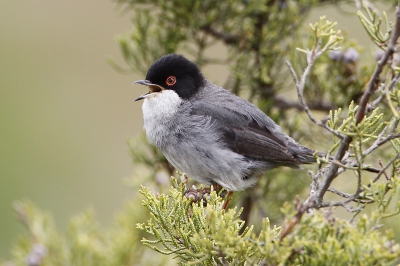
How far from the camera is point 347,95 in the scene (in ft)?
12.3

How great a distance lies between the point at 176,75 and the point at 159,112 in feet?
1.00

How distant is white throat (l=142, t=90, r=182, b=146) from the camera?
11.7ft

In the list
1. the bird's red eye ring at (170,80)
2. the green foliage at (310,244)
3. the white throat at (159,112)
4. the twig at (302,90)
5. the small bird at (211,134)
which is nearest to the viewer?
the green foliage at (310,244)

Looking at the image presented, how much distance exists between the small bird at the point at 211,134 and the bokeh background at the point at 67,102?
390 cm

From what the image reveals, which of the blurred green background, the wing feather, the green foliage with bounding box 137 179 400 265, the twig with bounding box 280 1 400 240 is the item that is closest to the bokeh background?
the blurred green background

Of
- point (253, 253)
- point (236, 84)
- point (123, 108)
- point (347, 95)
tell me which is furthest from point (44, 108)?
point (253, 253)

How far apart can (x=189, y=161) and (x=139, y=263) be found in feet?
2.86

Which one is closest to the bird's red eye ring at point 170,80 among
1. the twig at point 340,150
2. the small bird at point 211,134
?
the small bird at point 211,134

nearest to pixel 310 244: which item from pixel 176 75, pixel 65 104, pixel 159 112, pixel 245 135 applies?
pixel 245 135

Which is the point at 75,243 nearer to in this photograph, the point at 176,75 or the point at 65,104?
the point at 176,75

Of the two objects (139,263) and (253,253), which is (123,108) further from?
(253,253)

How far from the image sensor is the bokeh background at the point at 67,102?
7688 mm

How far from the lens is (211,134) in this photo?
356 cm

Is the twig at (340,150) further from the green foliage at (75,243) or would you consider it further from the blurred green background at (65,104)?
the blurred green background at (65,104)
